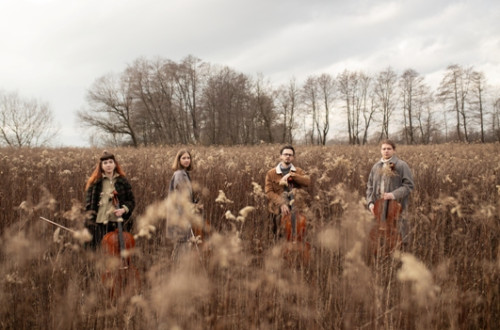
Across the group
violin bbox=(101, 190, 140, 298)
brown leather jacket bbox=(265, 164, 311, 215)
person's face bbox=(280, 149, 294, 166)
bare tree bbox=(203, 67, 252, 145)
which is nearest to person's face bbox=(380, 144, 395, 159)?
brown leather jacket bbox=(265, 164, 311, 215)

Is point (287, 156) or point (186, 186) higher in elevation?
point (287, 156)

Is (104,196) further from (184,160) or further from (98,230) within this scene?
(184,160)

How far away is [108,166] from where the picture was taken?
3.44 m

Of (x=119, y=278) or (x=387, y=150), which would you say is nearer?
(x=119, y=278)

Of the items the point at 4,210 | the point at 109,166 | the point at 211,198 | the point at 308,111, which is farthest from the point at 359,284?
the point at 308,111

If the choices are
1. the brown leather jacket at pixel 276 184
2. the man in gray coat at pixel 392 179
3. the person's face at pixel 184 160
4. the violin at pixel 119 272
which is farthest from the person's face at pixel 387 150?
the violin at pixel 119 272

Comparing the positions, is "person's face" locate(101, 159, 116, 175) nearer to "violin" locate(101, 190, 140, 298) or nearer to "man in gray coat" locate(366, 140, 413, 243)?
"violin" locate(101, 190, 140, 298)

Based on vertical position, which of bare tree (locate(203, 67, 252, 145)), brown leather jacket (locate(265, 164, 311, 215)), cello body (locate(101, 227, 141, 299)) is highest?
bare tree (locate(203, 67, 252, 145))

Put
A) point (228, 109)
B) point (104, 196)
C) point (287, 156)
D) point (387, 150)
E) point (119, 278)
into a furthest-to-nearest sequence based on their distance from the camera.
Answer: point (228, 109)
point (287, 156)
point (387, 150)
point (104, 196)
point (119, 278)

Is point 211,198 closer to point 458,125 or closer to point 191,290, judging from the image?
point 191,290

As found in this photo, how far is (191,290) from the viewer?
192 centimetres

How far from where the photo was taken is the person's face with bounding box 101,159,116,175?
3.43m

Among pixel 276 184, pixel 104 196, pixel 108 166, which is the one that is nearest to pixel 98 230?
pixel 104 196

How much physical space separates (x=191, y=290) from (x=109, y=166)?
212 cm
